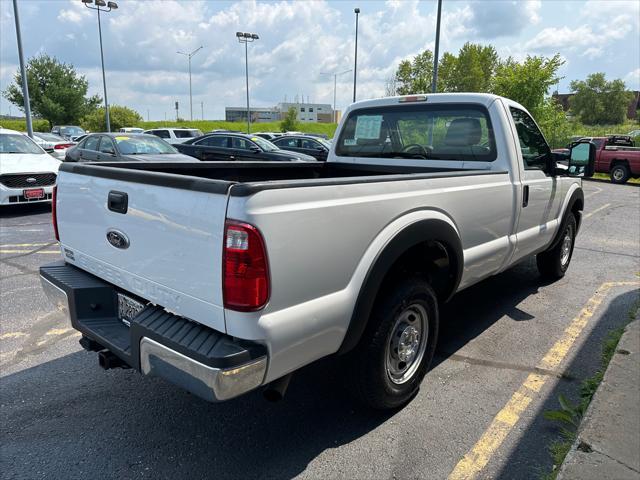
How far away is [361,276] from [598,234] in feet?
26.5

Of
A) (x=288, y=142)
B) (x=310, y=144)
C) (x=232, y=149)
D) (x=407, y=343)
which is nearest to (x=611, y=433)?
(x=407, y=343)

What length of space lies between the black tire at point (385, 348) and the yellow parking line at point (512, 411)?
20.6 inches

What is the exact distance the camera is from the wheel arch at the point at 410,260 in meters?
2.47

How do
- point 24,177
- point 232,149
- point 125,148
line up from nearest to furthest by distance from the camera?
point 24,177, point 125,148, point 232,149

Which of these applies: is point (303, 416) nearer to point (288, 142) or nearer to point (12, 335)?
point (12, 335)

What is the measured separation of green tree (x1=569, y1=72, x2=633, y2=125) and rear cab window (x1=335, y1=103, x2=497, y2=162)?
83.4 meters

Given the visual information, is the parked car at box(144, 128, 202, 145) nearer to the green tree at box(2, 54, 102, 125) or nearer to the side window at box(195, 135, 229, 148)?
the side window at box(195, 135, 229, 148)

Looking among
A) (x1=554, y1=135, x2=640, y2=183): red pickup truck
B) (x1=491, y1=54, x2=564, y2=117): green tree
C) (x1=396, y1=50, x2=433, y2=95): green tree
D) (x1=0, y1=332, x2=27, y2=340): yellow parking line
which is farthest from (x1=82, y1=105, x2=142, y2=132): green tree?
(x1=0, y1=332, x2=27, y2=340): yellow parking line

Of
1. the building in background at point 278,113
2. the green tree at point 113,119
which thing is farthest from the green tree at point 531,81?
the building in background at point 278,113

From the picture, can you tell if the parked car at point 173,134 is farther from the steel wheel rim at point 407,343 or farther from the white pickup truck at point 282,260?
the steel wheel rim at point 407,343

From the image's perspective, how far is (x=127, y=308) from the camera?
2.69 m

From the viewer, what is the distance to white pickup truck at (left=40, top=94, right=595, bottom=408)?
2031mm

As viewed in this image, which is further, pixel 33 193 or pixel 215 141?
pixel 215 141

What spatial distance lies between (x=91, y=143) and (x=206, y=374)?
39.2 feet
